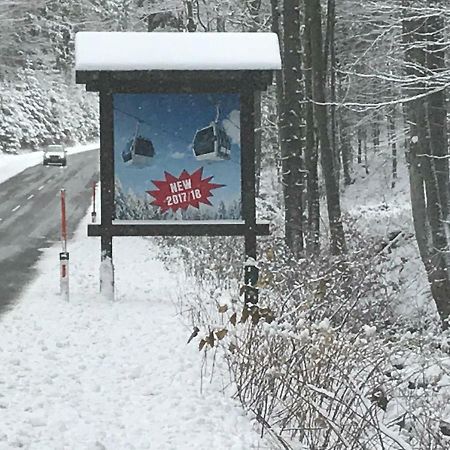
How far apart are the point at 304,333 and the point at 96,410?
1831 millimetres

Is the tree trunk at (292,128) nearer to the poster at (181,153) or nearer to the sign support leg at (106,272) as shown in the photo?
the poster at (181,153)

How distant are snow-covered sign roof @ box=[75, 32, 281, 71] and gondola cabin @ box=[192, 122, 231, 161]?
904 millimetres

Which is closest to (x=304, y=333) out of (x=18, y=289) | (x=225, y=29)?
(x=18, y=289)

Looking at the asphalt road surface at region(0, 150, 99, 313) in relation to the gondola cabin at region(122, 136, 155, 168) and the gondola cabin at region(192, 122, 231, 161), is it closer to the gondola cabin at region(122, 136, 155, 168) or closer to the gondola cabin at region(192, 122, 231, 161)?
the gondola cabin at region(122, 136, 155, 168)

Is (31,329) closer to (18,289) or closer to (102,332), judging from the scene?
(102,332)

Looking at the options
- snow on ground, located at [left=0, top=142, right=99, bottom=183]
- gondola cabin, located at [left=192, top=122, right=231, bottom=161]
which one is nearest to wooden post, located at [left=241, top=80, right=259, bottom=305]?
gondola cabin, located at [left=192, top=122, right=231, bottom=161]

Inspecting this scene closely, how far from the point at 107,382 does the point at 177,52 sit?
5203 millimetres

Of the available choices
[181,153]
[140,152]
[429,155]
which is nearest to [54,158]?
[429,155]

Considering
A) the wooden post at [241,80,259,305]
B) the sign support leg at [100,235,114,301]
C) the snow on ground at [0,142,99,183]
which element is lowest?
the sign support leg at [100,235,114,301]

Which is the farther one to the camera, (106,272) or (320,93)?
(320,93)

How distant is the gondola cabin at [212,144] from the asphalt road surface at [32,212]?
→ 3.33 m

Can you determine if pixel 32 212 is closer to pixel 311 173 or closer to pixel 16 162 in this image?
pixel 311 173

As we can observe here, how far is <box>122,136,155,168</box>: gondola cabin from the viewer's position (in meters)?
11.1

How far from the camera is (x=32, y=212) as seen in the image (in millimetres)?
26188
